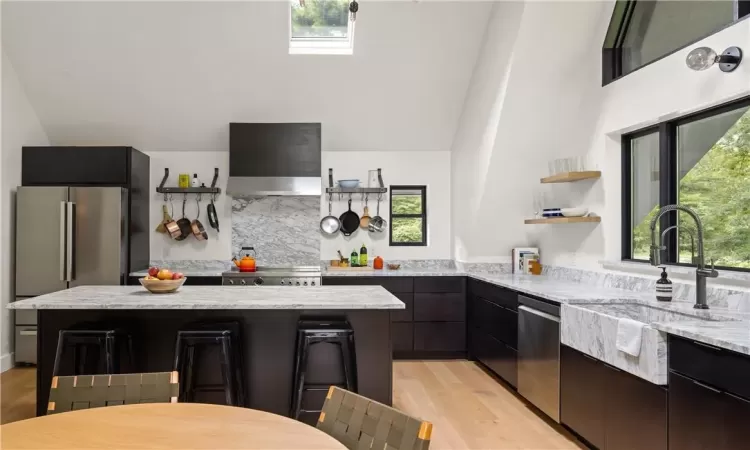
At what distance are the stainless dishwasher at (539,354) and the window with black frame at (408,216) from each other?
2.25 meters

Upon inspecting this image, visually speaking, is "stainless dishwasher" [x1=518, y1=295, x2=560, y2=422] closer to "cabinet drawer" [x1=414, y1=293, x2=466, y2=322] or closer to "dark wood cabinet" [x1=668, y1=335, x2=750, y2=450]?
"dark wood cabinet" [x1=668, y1=335, x2=750, y2=450]

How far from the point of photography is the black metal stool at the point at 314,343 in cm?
298

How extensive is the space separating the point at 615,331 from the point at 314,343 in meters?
1.66

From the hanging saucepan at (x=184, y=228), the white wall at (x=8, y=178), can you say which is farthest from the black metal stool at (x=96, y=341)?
the hanging saucepan at (x=184, y=228)

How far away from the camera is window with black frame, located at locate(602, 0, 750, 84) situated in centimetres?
313

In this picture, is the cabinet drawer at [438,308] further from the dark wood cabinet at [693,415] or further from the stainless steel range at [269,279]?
the dark wood cabinet at [693,415]

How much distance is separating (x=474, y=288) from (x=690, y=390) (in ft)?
9.86

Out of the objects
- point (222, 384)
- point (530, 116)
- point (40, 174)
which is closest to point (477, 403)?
point (222, 384)

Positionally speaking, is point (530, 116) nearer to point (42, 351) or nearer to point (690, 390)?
point (690, 390)

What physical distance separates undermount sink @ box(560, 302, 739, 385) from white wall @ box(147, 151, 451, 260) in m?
2.89

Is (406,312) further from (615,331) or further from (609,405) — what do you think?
(615,331)

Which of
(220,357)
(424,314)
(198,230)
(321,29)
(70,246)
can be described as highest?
(321,29)

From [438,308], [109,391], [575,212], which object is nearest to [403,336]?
[438,308]

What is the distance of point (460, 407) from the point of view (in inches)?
151
